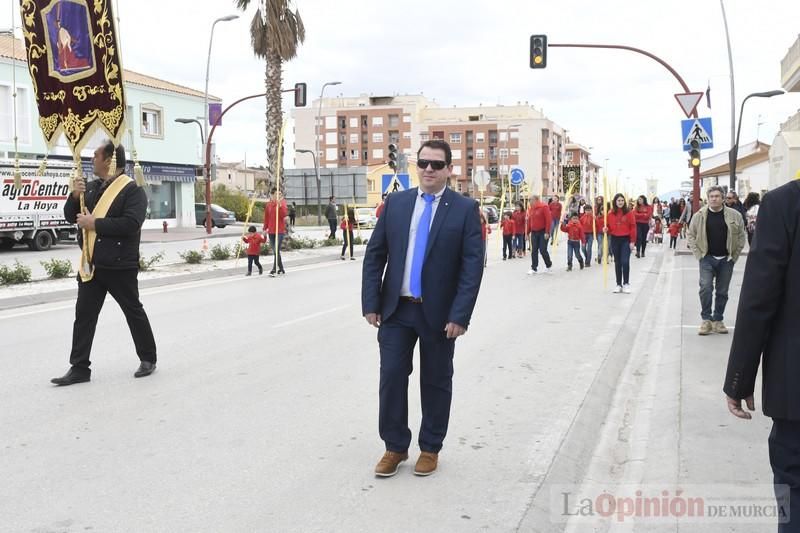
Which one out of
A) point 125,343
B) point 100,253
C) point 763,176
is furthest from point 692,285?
point 763,176

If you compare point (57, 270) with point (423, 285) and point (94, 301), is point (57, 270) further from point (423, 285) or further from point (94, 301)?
point (423, 285)

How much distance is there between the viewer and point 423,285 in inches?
178

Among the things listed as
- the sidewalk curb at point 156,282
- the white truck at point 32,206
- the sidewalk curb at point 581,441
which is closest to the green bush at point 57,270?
the sidewalk curb at point 156,282

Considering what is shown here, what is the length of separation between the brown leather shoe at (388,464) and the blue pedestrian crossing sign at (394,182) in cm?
1637

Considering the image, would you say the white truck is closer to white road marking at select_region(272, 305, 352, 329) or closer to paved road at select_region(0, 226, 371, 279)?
paved road at select_region(0, 226, 371, 279)

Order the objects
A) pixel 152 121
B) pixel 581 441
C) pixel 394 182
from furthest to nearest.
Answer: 1. pixel 152 121
2. pixel 394 182
3. pixel 581 441

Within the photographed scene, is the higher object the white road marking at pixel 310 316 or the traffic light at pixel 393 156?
the traffic light at pixel 393 156

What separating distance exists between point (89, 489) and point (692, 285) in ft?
42.3

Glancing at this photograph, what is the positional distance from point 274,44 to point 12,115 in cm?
1460

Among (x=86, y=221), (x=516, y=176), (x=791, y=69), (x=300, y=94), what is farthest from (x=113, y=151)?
(x=791, y=69)

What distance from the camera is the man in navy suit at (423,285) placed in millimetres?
4527

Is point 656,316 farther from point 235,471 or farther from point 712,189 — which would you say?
point 235,471

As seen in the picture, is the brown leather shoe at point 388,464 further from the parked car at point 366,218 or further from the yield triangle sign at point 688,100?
the parked car at point 366,218

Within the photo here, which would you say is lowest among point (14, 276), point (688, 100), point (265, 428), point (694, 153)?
point (265, 428)
